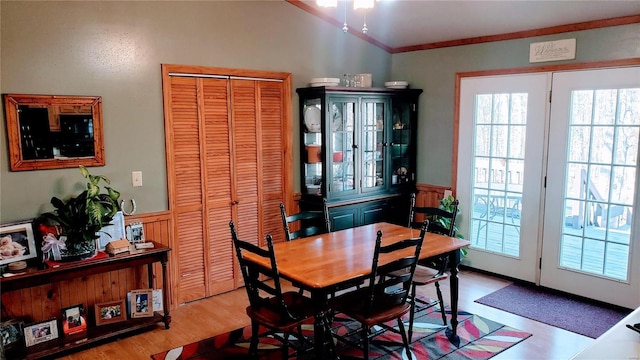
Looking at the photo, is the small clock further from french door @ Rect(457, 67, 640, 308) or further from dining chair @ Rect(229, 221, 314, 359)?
dining chair @ Rect(229, 221, 314, 359)

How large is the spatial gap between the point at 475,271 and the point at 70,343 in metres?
3.72

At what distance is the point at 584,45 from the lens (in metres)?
4.06

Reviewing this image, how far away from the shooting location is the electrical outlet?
149 inches

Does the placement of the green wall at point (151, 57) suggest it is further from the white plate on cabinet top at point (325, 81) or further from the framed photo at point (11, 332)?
the framed photo at point (11, 332)

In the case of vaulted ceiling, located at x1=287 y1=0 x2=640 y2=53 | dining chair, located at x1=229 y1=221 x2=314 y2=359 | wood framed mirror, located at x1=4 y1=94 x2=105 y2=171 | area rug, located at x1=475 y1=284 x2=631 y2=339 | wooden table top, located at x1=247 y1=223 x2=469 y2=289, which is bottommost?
area rug, located at x1=475 y1=284 x2=631 y2=339

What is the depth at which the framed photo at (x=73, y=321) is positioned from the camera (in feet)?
11.2

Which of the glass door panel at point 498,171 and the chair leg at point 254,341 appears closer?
the chair leg at point 254,341

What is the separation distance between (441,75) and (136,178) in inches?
126

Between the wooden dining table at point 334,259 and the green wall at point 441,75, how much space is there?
164 centimetres

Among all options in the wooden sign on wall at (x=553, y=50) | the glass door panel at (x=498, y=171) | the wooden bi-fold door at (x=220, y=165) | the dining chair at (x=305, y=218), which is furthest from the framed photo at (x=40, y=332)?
the wooden sign on wall at (x=553, y=50)

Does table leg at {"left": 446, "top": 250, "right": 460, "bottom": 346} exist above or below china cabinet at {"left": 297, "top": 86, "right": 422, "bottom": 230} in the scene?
below

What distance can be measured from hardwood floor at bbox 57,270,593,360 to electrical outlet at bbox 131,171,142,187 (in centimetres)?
112

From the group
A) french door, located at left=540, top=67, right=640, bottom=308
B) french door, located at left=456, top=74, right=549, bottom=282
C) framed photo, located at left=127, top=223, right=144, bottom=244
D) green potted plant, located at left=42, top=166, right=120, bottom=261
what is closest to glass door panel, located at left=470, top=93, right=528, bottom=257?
french door, located at left=456, top=74, right=549, bottom=282

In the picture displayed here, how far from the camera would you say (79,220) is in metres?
3.25
